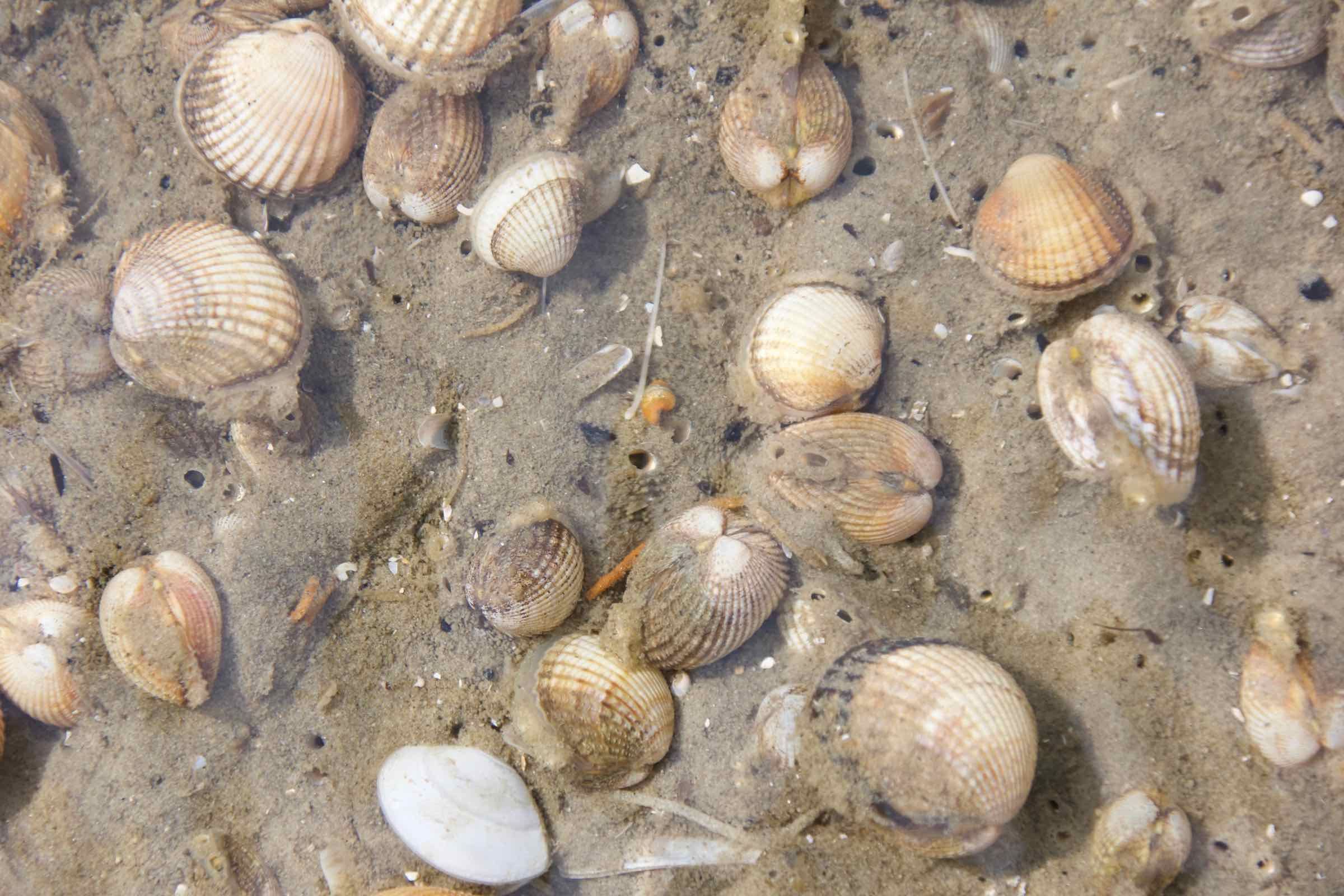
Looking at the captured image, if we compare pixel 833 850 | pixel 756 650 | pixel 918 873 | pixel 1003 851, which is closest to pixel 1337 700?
pixel 1003 851

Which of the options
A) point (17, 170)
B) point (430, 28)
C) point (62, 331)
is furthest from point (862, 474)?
point (17, 170)

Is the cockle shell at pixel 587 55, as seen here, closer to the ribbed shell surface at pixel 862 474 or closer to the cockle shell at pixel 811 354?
the cockle shell at pixel 811 354

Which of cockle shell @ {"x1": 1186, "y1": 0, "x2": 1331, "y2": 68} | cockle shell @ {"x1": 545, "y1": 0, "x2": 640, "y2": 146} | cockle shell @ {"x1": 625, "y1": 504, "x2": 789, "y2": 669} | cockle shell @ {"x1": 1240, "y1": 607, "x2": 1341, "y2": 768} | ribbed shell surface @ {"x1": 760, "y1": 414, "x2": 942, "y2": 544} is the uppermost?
cockle shell @ {"x1": 545, "y1": 0, "x2": 640, "y2": 146}

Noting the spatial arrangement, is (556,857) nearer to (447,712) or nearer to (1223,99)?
(447,712)

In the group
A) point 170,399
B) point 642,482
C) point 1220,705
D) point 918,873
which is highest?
point 170,399

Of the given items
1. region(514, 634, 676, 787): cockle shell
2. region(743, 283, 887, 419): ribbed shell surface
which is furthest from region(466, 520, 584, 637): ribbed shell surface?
region(743, 283, 887, 419): ribbed shell surface

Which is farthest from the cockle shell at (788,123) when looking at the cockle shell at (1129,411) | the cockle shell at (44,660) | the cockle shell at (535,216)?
the cockle shell at (44,660)

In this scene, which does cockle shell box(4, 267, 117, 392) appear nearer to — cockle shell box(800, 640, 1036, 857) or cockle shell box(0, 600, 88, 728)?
cockle shell box(0, 600, 88, 728)
